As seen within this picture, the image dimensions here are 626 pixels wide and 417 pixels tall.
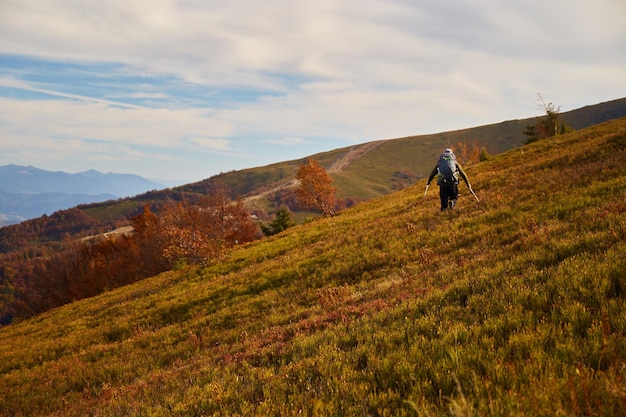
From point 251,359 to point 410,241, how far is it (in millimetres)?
9631

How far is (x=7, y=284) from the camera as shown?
515 feet

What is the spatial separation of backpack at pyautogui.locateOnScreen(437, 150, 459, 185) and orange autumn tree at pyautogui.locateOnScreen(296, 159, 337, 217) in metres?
40.7

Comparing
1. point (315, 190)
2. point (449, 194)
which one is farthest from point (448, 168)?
point (315, 190)

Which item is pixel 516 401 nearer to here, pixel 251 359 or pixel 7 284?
pixel 251 359

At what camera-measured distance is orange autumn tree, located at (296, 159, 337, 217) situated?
58594 mm

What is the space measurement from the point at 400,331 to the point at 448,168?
12.6 metres

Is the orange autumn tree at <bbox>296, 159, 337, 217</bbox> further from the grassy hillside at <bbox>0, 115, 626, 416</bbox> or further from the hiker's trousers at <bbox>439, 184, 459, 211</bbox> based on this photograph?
the hiker's trousers at <bbox>439, 184, 459, 211</bbox>

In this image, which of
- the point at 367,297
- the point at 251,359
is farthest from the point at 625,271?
the point at 251,359

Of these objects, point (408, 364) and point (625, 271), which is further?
point (625, 271)

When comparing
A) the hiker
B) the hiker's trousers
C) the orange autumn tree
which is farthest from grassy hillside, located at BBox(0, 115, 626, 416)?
the orange autumn tree

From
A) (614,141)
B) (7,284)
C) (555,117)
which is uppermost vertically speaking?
(555,117)

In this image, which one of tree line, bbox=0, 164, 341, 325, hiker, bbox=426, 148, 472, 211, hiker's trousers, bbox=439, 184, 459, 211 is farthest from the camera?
tree line, bbox=0, 164, 341, 325

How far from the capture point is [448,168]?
17.4 m

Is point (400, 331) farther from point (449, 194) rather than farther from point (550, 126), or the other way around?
point (550, 126)
